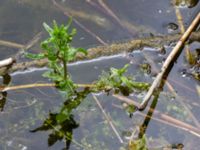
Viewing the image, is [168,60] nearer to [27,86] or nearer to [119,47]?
[119,47]

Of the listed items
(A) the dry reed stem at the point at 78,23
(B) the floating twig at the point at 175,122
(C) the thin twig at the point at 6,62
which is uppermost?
(A) the dry reed stem at the point at 78,23

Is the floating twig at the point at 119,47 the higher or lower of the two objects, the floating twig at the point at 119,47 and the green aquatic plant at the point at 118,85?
the higher

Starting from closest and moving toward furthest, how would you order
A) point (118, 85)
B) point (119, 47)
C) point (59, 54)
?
point (59, 54) < point (118, 85) < point (119, 47)

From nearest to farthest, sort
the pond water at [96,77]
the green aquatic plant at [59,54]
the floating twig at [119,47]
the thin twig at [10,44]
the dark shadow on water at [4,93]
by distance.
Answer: the green aquatic plant at [59,54] < the pond water at [96,77] < the dark shadow on water at [4,93] < the floating twig at [119,47] < the thin twig at [10,44]

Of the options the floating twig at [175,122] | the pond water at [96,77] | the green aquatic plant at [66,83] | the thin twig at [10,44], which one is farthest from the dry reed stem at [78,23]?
the floating twig at [175,122]

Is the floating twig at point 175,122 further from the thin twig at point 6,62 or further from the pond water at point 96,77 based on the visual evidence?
the thin twig at point 6,62

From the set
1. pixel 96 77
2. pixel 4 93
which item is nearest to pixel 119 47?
pixel 96 77

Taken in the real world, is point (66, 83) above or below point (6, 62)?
below

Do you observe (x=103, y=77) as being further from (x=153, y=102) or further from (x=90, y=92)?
(x=153, y=102)
